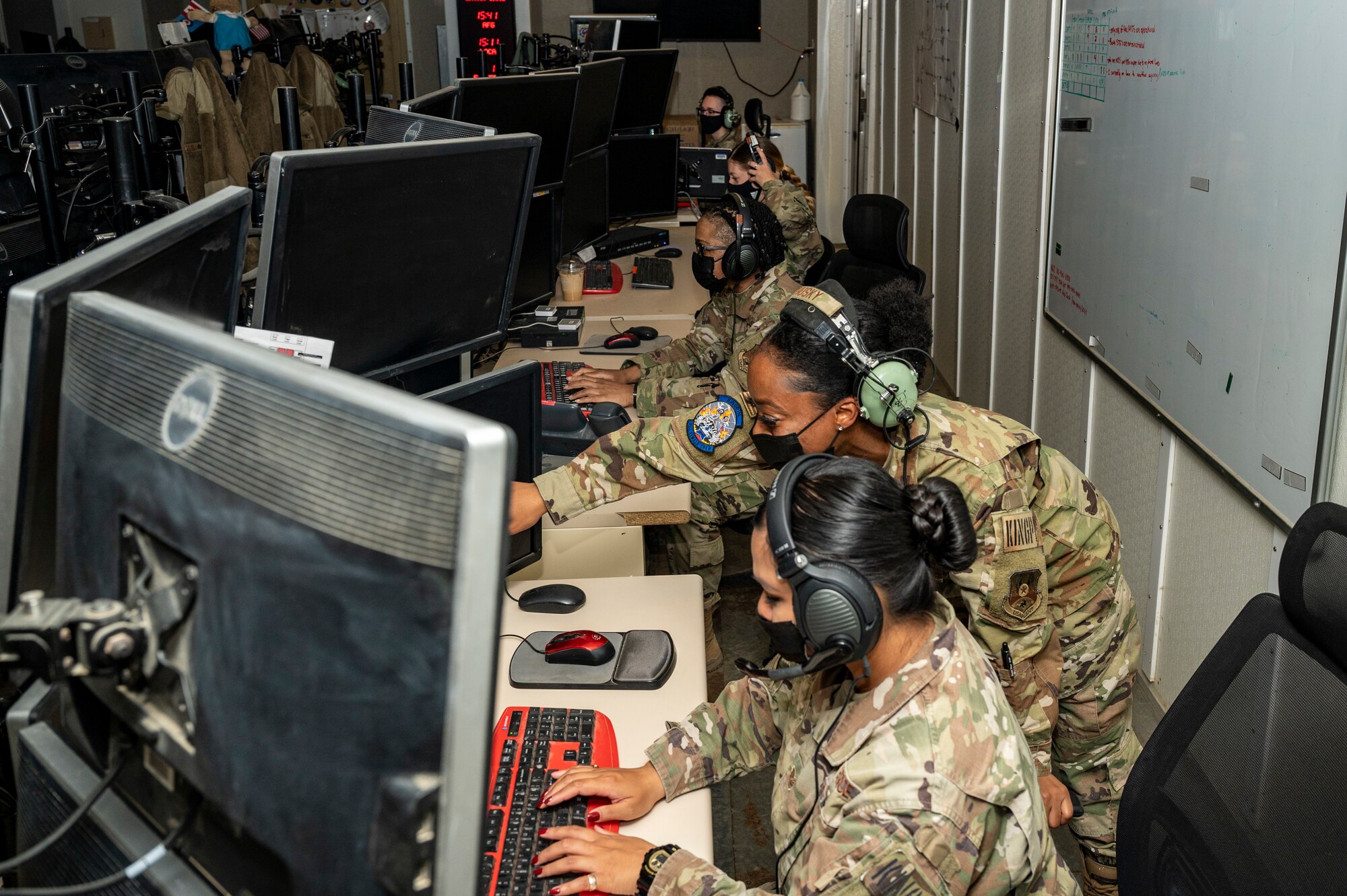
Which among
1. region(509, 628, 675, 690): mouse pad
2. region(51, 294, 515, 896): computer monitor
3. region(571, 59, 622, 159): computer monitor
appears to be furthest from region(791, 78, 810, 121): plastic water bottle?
region(51, 294, 515, 896): computer monitor

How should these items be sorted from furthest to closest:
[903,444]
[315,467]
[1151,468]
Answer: [1151,468] < [903,444] < [315,467]

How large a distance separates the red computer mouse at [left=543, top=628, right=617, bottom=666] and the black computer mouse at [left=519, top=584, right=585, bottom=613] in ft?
0.54

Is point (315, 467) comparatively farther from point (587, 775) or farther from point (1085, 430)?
point (1085, 430)

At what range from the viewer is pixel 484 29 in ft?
18.2

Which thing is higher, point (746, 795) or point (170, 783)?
point (170, 783)

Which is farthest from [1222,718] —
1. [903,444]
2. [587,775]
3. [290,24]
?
[290,24]

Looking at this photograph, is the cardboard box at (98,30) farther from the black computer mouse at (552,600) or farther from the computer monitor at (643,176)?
the black computer mouse at (552,600)

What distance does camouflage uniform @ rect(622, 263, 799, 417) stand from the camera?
9.55 ft

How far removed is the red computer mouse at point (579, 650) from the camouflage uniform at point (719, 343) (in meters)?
1.26

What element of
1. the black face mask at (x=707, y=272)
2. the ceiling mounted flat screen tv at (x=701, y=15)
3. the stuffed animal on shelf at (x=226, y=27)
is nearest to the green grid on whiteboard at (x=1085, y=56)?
the black face mask at (x=707, y=272)

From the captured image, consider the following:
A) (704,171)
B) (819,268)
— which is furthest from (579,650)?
(704,171)

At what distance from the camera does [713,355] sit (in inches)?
124

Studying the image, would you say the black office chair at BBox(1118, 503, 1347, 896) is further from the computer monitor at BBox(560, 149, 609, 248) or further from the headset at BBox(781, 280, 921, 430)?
the computer monitor at BBox(560, 149, 609, 248)

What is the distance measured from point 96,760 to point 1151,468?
7.31 feet
